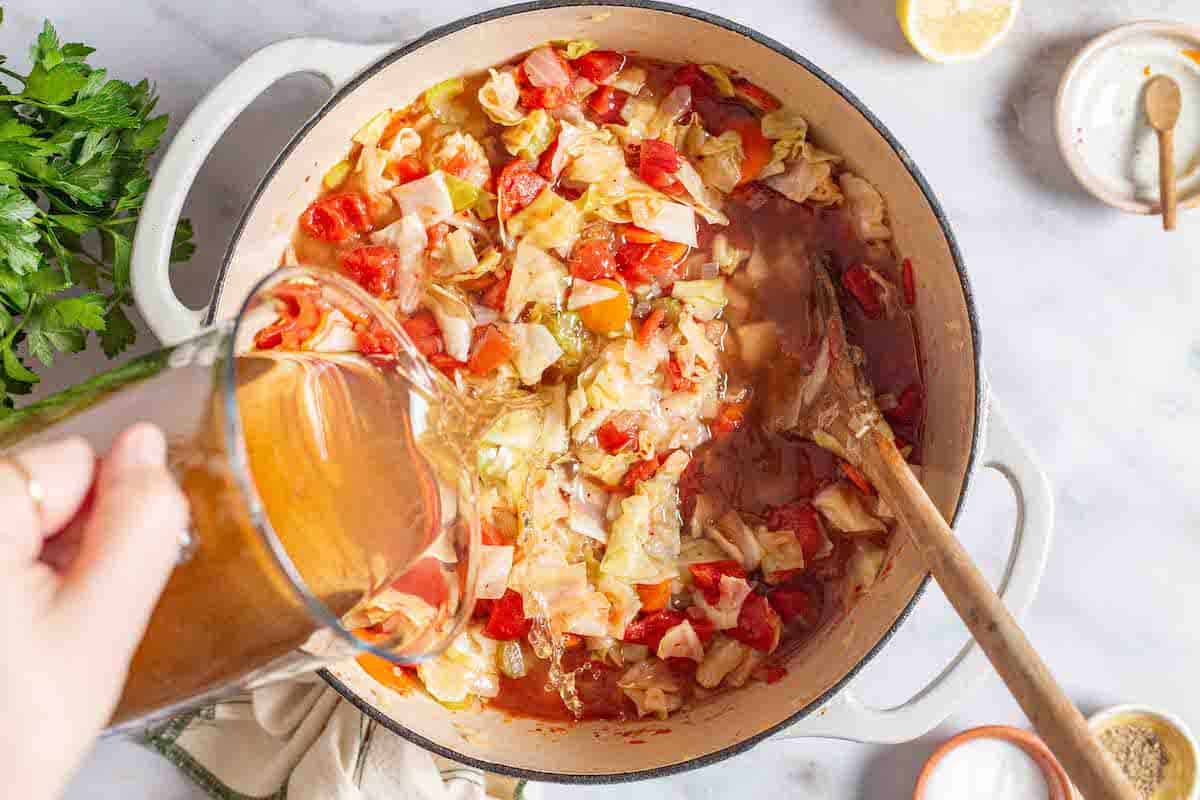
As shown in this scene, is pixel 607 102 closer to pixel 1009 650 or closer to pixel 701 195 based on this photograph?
pixel 701 195

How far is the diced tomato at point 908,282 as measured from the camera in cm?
206

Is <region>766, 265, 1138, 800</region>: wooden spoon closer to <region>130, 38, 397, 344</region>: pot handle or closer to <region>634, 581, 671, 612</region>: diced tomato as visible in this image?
<region>634, 581, 671, 612</region>: diced tomato

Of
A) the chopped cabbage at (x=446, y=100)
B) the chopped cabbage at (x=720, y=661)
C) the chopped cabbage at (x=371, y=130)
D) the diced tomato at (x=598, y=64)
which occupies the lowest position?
the chopped cabbage at (x=720, y=661)

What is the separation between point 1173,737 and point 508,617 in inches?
60.4

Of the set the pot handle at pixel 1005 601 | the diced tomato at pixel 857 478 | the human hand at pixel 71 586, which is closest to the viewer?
the human hand at pixel 71 586

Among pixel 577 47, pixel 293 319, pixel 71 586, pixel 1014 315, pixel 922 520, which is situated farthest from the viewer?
pixel 1014 315

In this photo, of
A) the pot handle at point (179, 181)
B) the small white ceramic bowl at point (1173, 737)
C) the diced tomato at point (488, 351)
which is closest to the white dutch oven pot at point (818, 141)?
the pot handle at point (179, 181)

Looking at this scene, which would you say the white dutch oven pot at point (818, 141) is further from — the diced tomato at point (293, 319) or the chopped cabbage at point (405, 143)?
the diced tomato at point (293, 319)

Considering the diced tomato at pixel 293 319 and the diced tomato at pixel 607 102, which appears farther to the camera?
the diced tomato at pixel 607 102

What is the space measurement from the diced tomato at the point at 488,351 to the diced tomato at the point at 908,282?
821mm

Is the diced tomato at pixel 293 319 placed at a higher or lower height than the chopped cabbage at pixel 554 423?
higher

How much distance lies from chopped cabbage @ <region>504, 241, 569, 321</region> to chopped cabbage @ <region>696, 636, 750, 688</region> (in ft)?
2.64

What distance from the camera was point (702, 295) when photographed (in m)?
2.13

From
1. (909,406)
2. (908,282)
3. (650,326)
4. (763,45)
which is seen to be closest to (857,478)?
(909,406)
